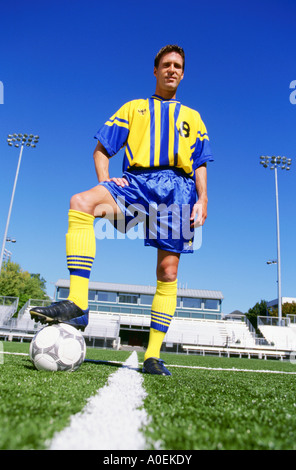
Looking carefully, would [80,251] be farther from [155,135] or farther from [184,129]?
[184,129]

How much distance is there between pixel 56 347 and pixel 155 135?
1977 mm

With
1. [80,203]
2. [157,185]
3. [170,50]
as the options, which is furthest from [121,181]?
[170,50]

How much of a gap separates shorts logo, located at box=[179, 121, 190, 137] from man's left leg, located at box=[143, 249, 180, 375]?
113cm

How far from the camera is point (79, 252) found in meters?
2.58

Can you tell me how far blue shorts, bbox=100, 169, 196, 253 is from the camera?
2949mm

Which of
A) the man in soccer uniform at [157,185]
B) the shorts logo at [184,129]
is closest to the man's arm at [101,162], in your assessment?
the man in soccer uniform at [157,185]

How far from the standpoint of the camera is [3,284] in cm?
4034

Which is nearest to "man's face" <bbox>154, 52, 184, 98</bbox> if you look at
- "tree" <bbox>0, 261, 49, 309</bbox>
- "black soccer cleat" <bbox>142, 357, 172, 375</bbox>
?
"black soccer cleat" <bbox>142, 357, 172, 375</bbox>

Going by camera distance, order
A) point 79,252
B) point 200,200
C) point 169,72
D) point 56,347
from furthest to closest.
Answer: point 169,72
point 200,200
point 79,252
point 56,347

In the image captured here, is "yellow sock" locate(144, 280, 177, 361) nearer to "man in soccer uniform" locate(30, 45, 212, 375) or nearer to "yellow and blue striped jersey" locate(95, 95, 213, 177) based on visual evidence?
"man in soccer uniform" locate(30, 45, 212, 375)

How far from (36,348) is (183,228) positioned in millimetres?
1531

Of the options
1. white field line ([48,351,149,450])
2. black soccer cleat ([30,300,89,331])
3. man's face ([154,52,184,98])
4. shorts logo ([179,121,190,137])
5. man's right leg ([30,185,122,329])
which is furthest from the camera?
man's face ([154,52,184,98])

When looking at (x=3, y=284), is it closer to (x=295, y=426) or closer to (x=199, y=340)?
(x=199, y=340)

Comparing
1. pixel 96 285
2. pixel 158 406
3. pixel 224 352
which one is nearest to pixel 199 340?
pixel 224 352
